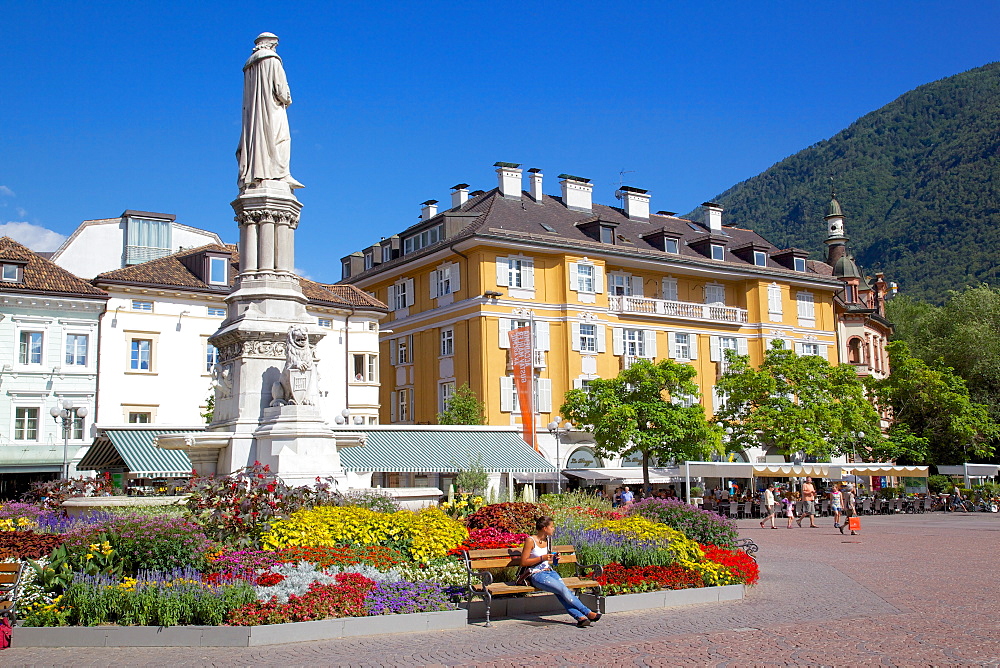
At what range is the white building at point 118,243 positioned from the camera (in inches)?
1845

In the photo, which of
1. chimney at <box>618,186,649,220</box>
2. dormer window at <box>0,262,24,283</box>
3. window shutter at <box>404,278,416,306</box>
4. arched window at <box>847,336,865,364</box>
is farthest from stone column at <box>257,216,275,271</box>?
arched window at <box>847,336,865,364</box>

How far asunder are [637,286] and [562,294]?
629 centimetres

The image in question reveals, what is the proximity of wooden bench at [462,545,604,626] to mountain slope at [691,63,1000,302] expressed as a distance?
10833 centimetres

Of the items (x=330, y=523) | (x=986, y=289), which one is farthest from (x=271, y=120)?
(x=986, y=289)

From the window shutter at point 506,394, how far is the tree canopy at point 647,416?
3220 mm

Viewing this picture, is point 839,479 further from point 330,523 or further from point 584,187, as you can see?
point 330,523

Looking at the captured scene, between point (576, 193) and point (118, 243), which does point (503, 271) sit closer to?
point (576, 193)

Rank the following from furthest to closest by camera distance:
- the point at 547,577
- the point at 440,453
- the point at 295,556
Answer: the point at 440,453 < the point at 295,556 < the point at 547,577

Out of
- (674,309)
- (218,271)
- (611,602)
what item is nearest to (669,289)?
(674,309)

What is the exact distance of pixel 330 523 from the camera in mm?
13023

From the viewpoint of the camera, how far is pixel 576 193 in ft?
177

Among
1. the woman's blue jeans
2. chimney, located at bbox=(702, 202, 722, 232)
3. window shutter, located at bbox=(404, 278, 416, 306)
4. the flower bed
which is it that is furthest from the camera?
chimney, located at bbox=(702, 202, 722, 232)

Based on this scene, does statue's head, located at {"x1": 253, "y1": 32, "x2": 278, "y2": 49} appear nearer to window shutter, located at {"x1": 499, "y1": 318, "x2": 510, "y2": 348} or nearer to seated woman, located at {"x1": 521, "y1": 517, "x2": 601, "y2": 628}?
seated woman, located at {"x1": 521, "y1": 517, "x2": 601, "y2": 628}

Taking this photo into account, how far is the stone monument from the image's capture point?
18.5 m
